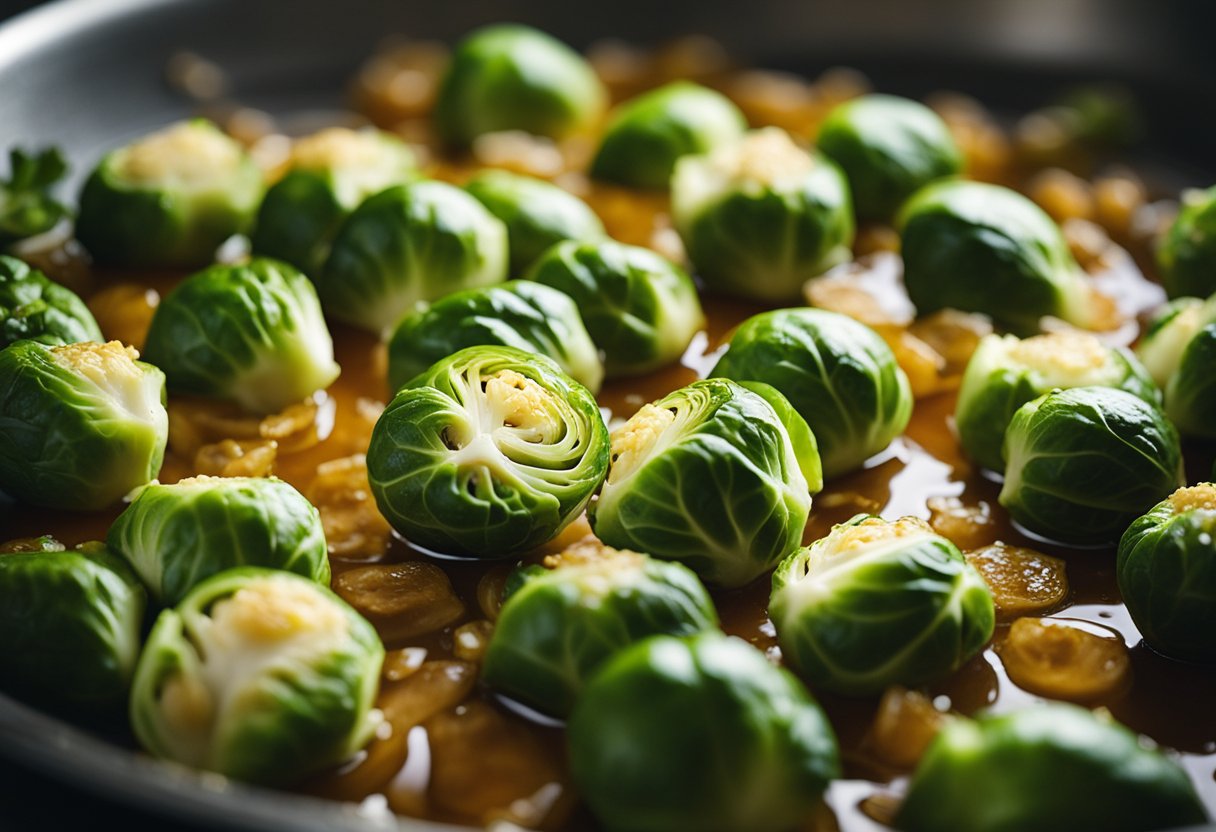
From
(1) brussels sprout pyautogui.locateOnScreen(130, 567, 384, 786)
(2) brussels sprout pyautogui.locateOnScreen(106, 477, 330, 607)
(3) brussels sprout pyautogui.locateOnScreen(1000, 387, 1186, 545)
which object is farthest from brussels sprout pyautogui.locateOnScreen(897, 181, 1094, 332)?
(1) brussels sprout pyautogui.locateOnScreen(130, 567, 384, 786)

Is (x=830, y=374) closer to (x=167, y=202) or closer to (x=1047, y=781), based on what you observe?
(x=1047, y=781)

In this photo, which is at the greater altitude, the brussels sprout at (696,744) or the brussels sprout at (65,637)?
the brussels sprout at (696,744)

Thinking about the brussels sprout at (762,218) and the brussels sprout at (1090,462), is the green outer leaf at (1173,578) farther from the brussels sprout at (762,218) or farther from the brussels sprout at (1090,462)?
the brussels sprout at (762,218)

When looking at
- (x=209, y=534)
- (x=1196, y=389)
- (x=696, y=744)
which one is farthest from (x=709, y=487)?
(x=1196, y=389)

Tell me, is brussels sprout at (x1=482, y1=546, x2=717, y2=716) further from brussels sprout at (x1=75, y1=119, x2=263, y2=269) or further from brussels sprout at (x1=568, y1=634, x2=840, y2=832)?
brussels sprout at (x1=75, y1=119, x2=263, y2=269)

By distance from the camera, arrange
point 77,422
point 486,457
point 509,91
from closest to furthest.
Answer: point 486,457 → point 77,422 → point 509,91

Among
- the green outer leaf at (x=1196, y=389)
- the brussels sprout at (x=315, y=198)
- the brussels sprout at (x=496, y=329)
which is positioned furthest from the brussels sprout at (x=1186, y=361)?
the brussels sprout at (x=315, y=198)
